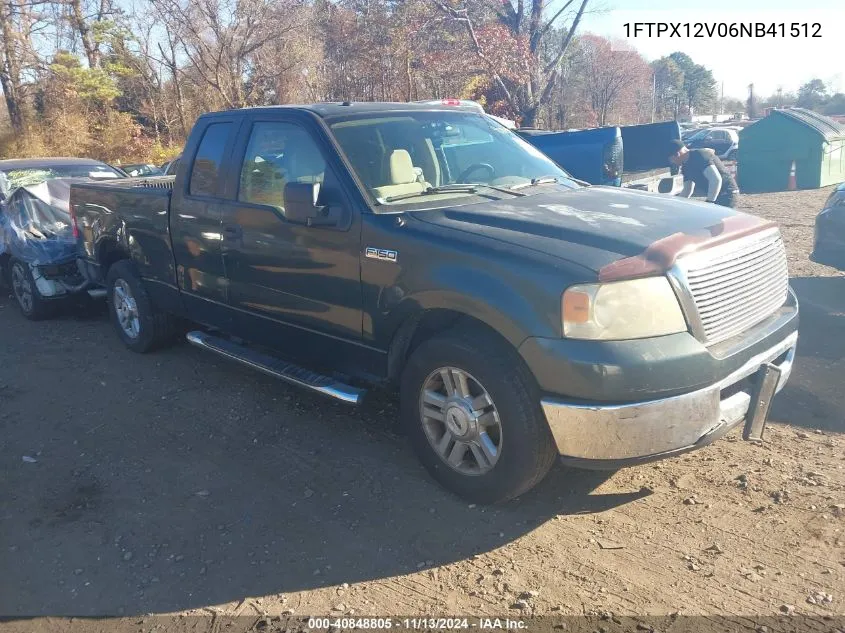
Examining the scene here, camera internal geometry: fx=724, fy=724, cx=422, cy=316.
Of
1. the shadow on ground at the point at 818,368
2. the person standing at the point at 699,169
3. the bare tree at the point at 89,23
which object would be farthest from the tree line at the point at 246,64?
the shadow on ground at the point at 818,368

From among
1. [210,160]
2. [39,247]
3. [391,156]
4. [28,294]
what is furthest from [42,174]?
[391,156]

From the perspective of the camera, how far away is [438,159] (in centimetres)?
459

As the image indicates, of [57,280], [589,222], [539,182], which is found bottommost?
[57,280]

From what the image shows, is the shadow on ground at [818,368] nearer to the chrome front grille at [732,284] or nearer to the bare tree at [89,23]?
the chrome front grille at [732,284]

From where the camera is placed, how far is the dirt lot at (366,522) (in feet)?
10.1

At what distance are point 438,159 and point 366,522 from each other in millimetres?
2272

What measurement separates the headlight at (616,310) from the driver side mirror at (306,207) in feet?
5.08

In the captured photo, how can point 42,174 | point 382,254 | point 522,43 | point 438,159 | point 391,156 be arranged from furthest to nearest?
point 522,43 → point 42,174 → point 438,159 → point 391,156 → point 382,254

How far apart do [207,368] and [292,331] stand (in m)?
1.76

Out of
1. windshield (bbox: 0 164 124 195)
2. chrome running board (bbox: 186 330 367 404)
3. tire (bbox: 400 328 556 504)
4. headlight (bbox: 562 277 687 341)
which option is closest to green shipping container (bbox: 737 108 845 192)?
windshield (bbox: 0 164 124 195)

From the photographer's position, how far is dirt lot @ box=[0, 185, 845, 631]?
3.08m

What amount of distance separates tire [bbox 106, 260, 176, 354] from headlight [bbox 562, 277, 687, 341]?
416 cm

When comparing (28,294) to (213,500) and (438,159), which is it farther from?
(438,159)

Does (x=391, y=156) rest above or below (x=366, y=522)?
above
